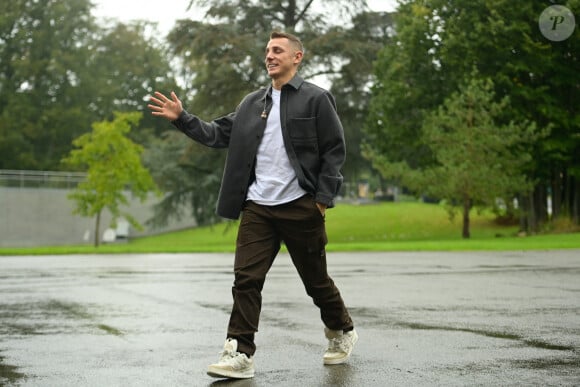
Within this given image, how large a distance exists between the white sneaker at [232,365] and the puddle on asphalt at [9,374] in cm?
111

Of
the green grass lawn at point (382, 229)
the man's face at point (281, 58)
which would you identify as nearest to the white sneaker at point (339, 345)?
the man's face at point (281, 58)

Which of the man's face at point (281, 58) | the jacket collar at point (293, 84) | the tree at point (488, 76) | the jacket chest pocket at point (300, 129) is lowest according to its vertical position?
the jacket chest pocket at point (300, 129)

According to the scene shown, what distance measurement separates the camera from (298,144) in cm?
624

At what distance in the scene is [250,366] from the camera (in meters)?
5.94

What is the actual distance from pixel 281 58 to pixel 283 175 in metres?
0.72

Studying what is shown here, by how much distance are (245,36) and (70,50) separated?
36670 mm

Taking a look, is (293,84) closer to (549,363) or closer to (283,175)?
(283,175)

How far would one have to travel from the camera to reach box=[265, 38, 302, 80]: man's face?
20.7ft

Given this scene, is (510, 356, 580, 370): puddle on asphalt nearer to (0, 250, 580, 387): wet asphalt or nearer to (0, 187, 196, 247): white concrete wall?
(0, 250, 580, 387): wet asphalt

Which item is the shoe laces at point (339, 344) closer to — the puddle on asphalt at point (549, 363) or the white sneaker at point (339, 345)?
the white sneaker at point (339, 345)

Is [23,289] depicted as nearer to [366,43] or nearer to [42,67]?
[366,43]

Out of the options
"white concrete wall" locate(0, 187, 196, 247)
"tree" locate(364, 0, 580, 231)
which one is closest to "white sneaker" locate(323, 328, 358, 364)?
"tree" locate(364, 0, 580, 231)

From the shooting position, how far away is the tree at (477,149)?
35.3 m

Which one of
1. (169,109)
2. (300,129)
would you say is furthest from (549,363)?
(169,109)
